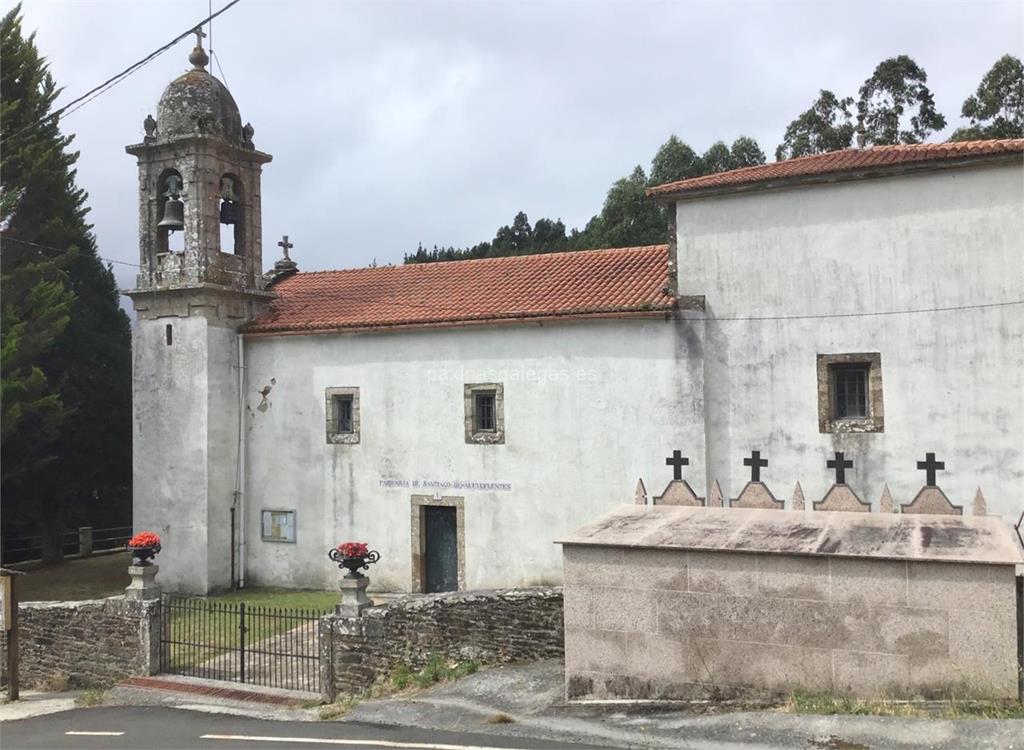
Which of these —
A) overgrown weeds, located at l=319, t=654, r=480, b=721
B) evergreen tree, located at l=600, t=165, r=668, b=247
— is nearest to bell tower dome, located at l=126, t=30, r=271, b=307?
overgrown weeds, located at l=319, t=654, r=480, b=721

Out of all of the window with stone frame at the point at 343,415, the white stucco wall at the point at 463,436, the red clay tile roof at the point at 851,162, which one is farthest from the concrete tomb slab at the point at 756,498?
the window with stone frame at the point at 343,415

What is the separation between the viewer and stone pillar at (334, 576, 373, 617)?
12.0 metres

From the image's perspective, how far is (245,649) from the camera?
13297 mm

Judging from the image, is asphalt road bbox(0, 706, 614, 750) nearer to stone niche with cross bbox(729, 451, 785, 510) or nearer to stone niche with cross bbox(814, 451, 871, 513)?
stone niche with cross bbox(729, 451, 785, 510)

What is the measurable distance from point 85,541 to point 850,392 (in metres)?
21.6

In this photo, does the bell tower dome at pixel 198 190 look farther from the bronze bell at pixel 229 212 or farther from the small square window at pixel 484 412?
the small square window at pixel 484 412

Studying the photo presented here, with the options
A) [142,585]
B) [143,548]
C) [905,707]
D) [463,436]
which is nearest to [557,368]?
[463,436]

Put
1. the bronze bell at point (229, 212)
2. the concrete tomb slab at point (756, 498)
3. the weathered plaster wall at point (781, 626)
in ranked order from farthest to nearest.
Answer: the bronze bell at point (229, 212) → the concrete tomb slab at point (756, 498) → the weathered plaster wall at point (781, 626)

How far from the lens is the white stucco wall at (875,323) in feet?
45.9

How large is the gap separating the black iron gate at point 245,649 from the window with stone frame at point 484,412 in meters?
4.83

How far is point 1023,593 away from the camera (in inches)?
335

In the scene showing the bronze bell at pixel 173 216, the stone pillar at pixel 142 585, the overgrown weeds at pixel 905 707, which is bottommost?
the overgrown weeds at pixel 905 707

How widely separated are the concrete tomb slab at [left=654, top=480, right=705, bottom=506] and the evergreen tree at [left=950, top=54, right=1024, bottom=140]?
2621 centimetres

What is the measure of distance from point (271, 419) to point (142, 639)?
7.15 metres
